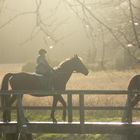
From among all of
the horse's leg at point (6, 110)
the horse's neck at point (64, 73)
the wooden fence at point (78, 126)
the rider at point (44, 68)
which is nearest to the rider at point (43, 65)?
the rider at point (44, 68)

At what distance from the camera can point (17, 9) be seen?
6.57m

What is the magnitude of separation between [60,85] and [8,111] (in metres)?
1.79

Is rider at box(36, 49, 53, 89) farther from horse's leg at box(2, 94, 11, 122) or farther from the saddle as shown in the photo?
horse's leg at box(2, 94, 11, 122)

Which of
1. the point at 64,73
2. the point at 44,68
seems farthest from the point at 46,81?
the point at 64,73

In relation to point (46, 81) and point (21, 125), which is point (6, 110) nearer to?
point (21, 125)

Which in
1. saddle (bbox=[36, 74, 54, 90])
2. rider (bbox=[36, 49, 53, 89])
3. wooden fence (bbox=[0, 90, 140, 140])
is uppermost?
rider (bbox=[36, 49, 53, 89])

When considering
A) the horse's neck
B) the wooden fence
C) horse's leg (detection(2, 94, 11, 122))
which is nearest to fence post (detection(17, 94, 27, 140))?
the wooden fence

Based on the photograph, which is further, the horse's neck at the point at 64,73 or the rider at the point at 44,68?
the horse's neck at the point at 64,73

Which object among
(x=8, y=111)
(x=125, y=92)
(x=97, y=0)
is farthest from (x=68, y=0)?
(x=8, y=111)

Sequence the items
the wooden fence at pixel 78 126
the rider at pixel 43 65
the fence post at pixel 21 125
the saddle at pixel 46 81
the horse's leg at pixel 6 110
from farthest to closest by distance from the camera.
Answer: the saddle at pixel 46 81, the rider at pixel 43 65, the horse's leg at pixel 6 110, the fence post at pixel 21 125, the wooden fence at pixel 78 126

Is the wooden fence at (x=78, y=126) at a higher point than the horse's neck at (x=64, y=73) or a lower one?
lower

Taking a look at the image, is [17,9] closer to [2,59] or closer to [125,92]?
[125,92]

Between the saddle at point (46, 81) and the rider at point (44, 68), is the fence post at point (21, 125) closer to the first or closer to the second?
the rider at point (44, 68)

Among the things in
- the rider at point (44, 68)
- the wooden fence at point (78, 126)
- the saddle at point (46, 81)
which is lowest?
the wooden fence at point (78, 126)
